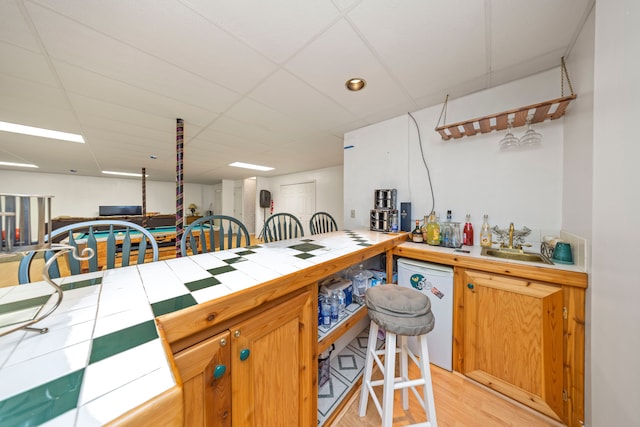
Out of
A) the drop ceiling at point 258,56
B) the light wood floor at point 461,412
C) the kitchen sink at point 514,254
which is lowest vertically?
the light wood floor at point 461,412

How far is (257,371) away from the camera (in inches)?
30.6

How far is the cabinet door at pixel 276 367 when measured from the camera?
73 centimetres

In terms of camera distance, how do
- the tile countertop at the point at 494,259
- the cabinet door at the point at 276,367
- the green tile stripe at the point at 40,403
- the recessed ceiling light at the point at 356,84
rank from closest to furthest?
the green tile stripe at the point at 40,403 → the cabinet door at the point at 276,367 → the tile countertop at the point at 494,259 → the recessed ceiling light at the point at 356,84

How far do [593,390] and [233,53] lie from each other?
2.75 m

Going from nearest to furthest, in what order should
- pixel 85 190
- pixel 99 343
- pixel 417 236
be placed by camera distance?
pixel 99 343 < pixel 417 236 < pixel 85 190

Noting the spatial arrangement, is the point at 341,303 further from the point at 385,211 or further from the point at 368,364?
the point at 385,211

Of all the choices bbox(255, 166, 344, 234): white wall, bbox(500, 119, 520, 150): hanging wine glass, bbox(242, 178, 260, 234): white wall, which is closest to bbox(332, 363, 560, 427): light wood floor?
bbox(500, 119, 520, 150): hanging wine glass

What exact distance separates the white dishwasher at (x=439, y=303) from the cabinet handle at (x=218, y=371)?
1.39 m

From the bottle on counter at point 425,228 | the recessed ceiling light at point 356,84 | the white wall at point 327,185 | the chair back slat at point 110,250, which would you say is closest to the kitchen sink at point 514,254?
the bottle on counter at point 425,228

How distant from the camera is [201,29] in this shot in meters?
1.17

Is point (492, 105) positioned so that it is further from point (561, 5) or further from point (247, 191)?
point (247, 191)

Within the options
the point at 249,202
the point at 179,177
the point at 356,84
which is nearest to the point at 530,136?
the point at 356,84

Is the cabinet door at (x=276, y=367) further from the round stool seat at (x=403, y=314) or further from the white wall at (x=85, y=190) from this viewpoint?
the white wall at (x=85, y=190)

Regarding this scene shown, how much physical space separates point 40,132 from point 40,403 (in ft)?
13.5
